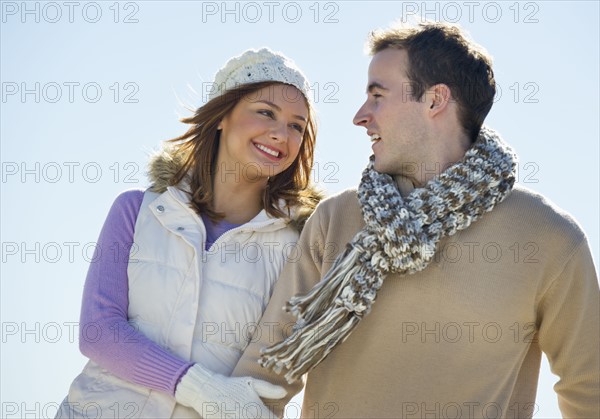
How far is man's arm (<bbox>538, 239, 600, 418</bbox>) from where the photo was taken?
3.32 metres

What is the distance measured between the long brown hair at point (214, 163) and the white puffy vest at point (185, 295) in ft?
0.56

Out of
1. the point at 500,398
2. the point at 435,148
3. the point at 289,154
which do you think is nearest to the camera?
the point at 500,398

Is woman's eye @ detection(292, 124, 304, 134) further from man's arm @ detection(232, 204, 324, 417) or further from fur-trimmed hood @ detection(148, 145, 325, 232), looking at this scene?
man's arm @ detection(232, 204, 324, 417)

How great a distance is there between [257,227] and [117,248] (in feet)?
1.94

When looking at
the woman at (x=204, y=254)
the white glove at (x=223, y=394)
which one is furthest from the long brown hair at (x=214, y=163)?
the white glove at (x=223, y=394)

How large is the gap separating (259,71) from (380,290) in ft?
3.87

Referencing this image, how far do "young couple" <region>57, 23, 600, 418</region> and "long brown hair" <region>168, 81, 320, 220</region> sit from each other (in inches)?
3.8

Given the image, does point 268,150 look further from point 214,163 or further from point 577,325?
point 577,325

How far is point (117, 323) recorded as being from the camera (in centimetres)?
344

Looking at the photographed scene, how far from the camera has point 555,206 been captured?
3.46m

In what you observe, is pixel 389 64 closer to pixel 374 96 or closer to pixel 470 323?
pixel 374 96

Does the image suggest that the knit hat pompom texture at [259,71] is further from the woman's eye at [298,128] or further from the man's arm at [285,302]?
the man's arm at [285,302]

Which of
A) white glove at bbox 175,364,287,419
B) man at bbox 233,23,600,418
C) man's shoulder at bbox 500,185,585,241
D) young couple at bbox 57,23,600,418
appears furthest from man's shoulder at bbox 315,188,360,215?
white glove at bbox 175,364,287,419

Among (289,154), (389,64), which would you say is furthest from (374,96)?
(289,154)
